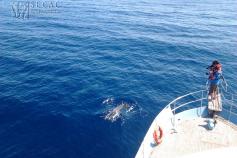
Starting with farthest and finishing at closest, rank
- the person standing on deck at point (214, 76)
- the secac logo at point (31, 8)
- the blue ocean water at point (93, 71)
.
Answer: the secac logo at point (31, 8) → the blue ocean water at point (93, 71) → the person standing on deck at point (214, 76)

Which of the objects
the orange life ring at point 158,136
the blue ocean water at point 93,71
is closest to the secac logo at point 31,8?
the blue ocean water at point 93,71

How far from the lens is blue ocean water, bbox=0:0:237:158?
24.5 meters

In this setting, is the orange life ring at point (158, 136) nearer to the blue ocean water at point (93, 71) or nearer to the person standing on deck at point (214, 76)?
the blue ocean water at point (93, 71)

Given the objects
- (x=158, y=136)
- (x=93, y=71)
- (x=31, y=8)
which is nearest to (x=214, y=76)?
(x=158, y=136)

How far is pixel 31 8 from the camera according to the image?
70625 mm

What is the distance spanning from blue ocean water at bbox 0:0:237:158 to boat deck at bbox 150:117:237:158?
5.10m

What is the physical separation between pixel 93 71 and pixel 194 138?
20.7m

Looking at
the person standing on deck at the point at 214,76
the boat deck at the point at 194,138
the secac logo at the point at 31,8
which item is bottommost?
the boat deck at the point at 194,138

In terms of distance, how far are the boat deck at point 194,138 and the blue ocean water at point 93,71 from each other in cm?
510

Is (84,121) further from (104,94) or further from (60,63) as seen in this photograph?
(60,63)

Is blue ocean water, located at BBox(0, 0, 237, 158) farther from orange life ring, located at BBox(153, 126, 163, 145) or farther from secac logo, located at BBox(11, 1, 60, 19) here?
orange life ring, located at BBox(153, 126, 163, 145)

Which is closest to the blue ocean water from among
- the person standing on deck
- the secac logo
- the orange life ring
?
the secac logo

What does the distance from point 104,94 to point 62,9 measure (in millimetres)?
45867

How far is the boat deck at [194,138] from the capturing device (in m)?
17.9
